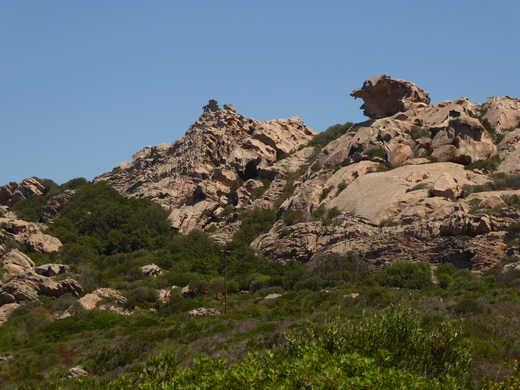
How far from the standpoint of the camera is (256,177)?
8188 cm

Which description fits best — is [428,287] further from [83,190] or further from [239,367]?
[83,190]

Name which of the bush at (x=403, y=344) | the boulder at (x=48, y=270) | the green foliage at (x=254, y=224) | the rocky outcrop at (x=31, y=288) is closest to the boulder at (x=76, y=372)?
the bush at (x=403, y=344)

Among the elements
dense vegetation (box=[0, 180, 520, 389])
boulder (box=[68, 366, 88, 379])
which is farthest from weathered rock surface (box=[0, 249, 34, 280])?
boulder (box=[68, 366, 88, 379])

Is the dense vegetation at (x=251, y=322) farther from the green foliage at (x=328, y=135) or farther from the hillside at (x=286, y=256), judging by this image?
the green foliage at (x=328, y=135)

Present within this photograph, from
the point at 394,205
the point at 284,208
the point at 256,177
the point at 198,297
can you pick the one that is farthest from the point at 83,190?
the point at 394,205

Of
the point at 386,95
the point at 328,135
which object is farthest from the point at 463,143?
the point at 328,135

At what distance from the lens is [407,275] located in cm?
4706

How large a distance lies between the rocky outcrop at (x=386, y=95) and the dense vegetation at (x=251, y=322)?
21.8 meters

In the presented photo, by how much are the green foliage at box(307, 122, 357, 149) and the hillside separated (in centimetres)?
57

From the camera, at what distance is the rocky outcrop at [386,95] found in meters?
80.2

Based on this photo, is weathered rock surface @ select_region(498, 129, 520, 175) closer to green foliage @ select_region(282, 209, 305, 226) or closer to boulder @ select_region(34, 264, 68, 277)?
green foliage @ select_region(282, 209, 305, 226)

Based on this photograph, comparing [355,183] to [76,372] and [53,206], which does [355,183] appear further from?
[53,206]

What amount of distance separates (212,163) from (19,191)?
98.8ft

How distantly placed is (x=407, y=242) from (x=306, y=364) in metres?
34.9
